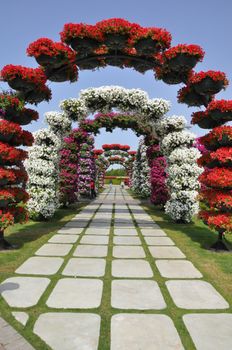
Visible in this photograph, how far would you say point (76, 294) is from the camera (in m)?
4.75

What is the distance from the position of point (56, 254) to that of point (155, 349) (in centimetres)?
411

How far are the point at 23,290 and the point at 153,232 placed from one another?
18.6ft

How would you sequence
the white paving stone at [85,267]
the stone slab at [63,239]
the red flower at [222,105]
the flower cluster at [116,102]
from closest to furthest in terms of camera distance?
the white paving stone at [85,267] < the red flower at [222,105] < the stone slab at [63,239] < the flower cluster at [116,102]

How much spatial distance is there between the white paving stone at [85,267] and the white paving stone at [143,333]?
177 centimetres

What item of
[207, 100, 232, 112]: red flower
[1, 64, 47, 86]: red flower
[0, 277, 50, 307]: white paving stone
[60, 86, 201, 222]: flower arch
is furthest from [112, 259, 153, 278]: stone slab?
[60, 86, 201, 222]: flower arch

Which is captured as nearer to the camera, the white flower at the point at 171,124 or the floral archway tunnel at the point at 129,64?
the floral archway tunnel at the point at 129,64

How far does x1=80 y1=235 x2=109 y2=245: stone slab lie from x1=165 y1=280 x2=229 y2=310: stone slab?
325 cm

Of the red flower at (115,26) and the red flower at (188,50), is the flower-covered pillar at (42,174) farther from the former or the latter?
the red flower at (188,50)

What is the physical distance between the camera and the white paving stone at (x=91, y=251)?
7046mm

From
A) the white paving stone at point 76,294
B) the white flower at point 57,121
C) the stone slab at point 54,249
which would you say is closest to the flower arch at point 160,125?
the white flower at point 57,121

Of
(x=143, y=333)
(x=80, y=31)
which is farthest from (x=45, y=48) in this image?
(x=143, y=333)

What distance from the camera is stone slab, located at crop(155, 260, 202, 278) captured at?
5.76 m

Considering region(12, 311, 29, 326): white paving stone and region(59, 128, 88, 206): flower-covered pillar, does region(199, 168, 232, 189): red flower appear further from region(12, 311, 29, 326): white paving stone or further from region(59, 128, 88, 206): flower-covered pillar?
region(59, 128, 88, 206): flower-covered pillar

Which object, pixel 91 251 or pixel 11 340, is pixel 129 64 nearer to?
pixel 91 251
